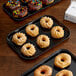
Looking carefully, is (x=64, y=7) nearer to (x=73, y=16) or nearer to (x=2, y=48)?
(x=73, y=16)

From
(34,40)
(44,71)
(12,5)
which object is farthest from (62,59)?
(12,5)

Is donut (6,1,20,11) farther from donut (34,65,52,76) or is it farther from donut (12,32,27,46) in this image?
donut (34,65,52,76)

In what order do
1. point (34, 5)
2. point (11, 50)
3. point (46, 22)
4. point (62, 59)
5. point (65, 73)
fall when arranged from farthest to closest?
point (34, 5)
point (46, 22)
point (11, 50)
point (62, 59)
point (65, 73)

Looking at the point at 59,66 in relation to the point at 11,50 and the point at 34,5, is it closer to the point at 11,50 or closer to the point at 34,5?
the point at 11,50

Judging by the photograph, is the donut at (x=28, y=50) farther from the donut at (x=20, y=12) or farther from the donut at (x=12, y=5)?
the donut at (x=12, y=5)

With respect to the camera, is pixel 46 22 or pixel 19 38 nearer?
pixel 19 38

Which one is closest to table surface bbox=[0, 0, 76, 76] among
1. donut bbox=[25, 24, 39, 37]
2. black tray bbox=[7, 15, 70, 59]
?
black tray bbox=[7, 15, 70, 59]
